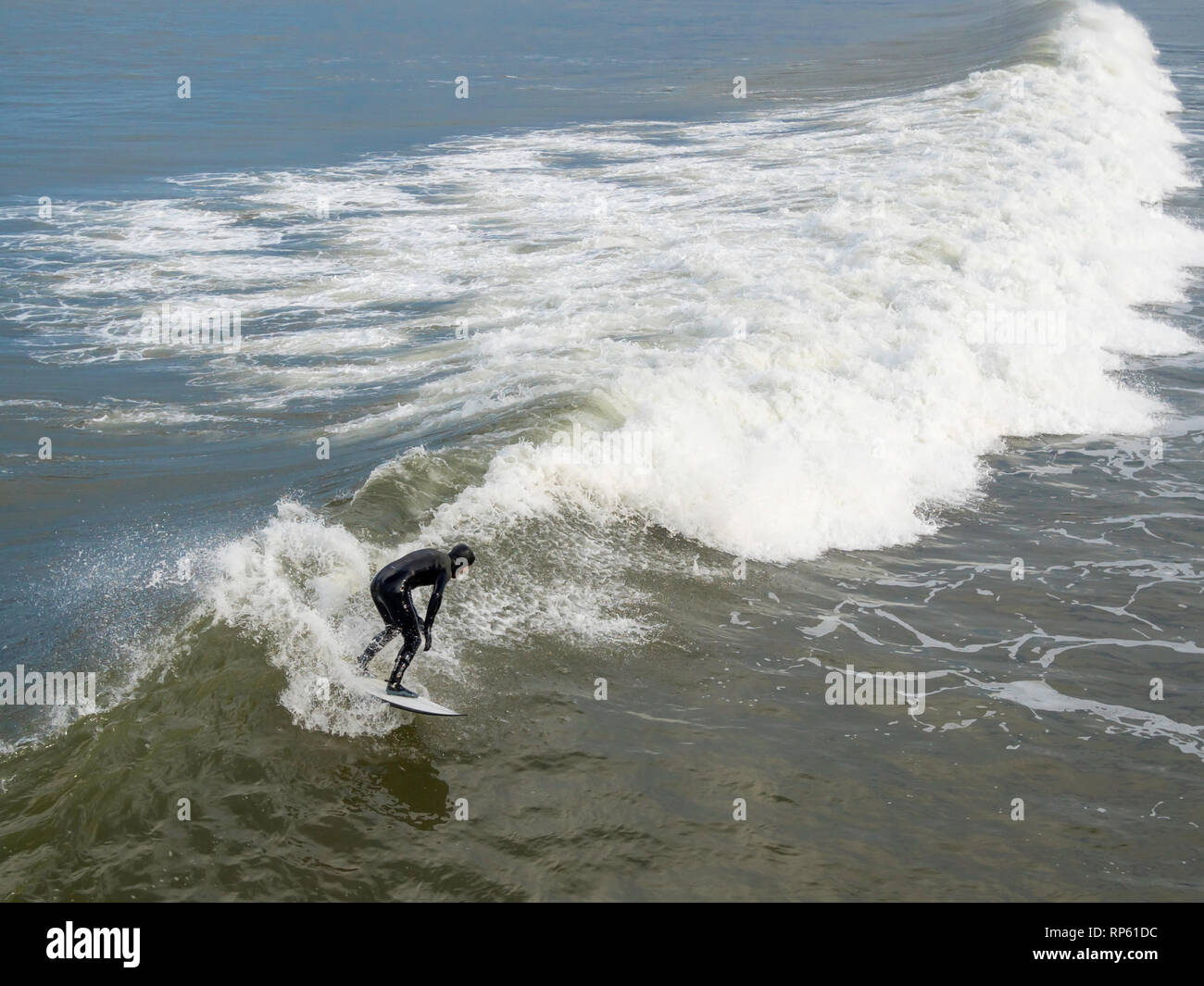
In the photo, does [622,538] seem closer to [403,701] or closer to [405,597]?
[405,597]

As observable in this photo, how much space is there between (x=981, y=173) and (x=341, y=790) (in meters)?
26.2

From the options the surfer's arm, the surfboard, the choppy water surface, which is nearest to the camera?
the choppy water surface

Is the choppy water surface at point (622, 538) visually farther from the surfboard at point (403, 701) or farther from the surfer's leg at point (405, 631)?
the surfer's leg at point (405, 631)

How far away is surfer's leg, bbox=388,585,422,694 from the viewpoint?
8.64 m

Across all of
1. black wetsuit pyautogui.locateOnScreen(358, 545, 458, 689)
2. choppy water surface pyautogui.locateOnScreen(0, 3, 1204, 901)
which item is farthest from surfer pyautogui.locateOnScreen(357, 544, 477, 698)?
choppy water surface pyautogui.locateOnScreen(0, 3, 1204, 901)

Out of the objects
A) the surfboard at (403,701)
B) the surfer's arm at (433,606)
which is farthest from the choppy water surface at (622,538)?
the surfer's arm at (433,606)

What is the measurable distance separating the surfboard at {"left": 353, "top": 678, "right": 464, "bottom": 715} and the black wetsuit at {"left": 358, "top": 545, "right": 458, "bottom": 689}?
0.11m

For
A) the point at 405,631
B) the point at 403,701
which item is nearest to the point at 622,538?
the point at 405,631

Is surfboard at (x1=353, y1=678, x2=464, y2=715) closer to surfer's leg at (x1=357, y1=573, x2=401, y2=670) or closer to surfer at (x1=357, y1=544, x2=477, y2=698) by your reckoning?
surfer at (x1=357, y1=544, x2=477, y2=698)

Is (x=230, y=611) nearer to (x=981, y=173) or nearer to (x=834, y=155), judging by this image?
(x=981, y=173)

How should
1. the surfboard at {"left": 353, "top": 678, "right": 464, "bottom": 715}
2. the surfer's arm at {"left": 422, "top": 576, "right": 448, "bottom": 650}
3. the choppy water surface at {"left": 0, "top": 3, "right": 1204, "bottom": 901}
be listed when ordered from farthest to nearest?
the surfer's arm at {"left": 422, "top": 576, "right": 448, "bottom": 650}
the surfboard at {"left": 353, "top": 678, "right": 464, "bottom": 715}
the choppy water surface at {"left": 0, "top": 3, "right": 1204, "bottom": 901}

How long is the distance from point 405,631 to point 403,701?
1.79ft
